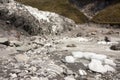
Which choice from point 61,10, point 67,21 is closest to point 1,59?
point 67,21

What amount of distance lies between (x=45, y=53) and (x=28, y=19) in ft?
38.8

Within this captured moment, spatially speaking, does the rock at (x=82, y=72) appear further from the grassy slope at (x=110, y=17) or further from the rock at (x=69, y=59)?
the grassy slope at (x=110, y=17)

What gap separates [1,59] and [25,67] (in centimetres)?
270

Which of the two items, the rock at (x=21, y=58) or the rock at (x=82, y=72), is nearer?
the rock at (x=82, y=72)

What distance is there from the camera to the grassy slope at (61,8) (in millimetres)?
51938

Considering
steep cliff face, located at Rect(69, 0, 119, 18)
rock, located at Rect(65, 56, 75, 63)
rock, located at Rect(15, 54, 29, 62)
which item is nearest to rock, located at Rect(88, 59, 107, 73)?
rock, located at Rect(65, 56, 75, 63)

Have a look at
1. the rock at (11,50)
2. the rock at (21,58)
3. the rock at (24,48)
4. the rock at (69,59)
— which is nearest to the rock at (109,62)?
the rock at (69,59)

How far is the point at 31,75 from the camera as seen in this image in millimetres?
17422

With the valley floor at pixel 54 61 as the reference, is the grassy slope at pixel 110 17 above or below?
above

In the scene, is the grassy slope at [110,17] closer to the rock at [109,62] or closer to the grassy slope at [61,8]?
the grassy slope at [61,8]

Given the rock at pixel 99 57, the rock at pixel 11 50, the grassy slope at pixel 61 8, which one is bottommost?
the rock at pixel 99 57

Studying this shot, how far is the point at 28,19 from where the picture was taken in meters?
33.2

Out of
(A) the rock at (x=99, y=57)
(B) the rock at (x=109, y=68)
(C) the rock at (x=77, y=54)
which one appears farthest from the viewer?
(C) the rock at (x=77, y=54)

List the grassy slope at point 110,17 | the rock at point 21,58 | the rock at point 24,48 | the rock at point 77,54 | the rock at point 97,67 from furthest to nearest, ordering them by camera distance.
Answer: the grassy slope at point 110,17, the rock at point 24,48, the rock at point 77,54, the rock at point 21,58, the rock at point 97,67
